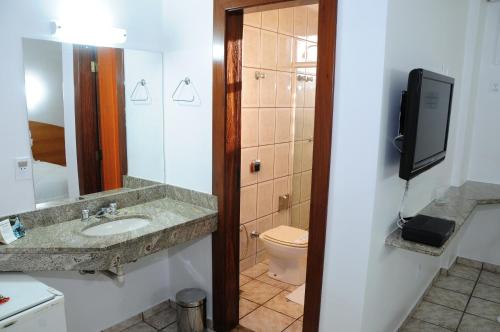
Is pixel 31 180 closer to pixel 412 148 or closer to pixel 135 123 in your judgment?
pixel 135 123

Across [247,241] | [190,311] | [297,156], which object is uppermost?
[297,156]

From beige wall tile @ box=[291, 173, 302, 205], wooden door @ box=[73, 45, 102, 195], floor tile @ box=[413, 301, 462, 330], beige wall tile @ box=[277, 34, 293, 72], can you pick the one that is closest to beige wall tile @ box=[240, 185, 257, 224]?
beige wall tile @ box=[291, 173, 302, 205]

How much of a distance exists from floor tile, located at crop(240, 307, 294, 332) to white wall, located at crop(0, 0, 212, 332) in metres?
0.30

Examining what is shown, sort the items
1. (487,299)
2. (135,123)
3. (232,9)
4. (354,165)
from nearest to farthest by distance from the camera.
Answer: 1. (354,165)
2. (232,9)
3. (135,123)
4. (487,299)

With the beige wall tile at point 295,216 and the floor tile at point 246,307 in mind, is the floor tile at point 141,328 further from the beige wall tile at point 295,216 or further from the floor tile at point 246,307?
the beige wall tile at point 295,216

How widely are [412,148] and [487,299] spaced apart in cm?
193

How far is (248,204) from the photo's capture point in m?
3.18

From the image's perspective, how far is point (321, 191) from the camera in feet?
6.13

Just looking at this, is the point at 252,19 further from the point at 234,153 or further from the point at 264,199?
the point at 264,199

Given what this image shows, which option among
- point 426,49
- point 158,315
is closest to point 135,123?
point 158,315

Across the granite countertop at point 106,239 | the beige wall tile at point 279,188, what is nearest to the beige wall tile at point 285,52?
→ the beige wall tile at point 279,188

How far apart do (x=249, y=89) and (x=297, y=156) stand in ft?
3.23

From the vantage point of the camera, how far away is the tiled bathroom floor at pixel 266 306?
2.54m

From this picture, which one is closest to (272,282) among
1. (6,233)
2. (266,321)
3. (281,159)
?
(266,321)
